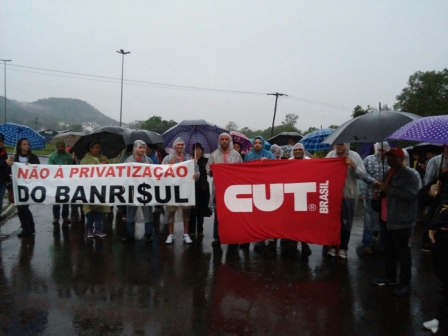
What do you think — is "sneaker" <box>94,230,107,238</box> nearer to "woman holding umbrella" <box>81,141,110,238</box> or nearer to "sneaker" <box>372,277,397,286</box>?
"woman holding umbrella" <box>81,141,110,238</box>

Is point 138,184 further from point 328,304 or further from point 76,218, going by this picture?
point 328,304

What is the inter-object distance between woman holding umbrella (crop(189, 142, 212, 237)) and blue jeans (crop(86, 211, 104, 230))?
1724mm

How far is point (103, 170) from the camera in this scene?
6582mm

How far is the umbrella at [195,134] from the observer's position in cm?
759

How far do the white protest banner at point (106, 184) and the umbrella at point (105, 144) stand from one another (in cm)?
65

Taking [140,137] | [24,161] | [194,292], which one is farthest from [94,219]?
[194,292]

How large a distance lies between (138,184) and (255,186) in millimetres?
2083

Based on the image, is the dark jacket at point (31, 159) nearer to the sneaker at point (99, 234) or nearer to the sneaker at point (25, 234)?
the sneaker at point (25, 234)

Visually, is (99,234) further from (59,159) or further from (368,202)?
(368,202)

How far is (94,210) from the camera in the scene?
22.5 ft

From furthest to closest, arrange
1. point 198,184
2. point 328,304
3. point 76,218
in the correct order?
point 76,218 < point 198,184 < point 328,304

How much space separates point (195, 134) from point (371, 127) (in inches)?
161

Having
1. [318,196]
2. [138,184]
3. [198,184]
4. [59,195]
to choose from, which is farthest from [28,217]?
[318,196]

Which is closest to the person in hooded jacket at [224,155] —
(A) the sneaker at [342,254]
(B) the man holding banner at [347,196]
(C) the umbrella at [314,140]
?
(B) the man holding banner at [347,196]
